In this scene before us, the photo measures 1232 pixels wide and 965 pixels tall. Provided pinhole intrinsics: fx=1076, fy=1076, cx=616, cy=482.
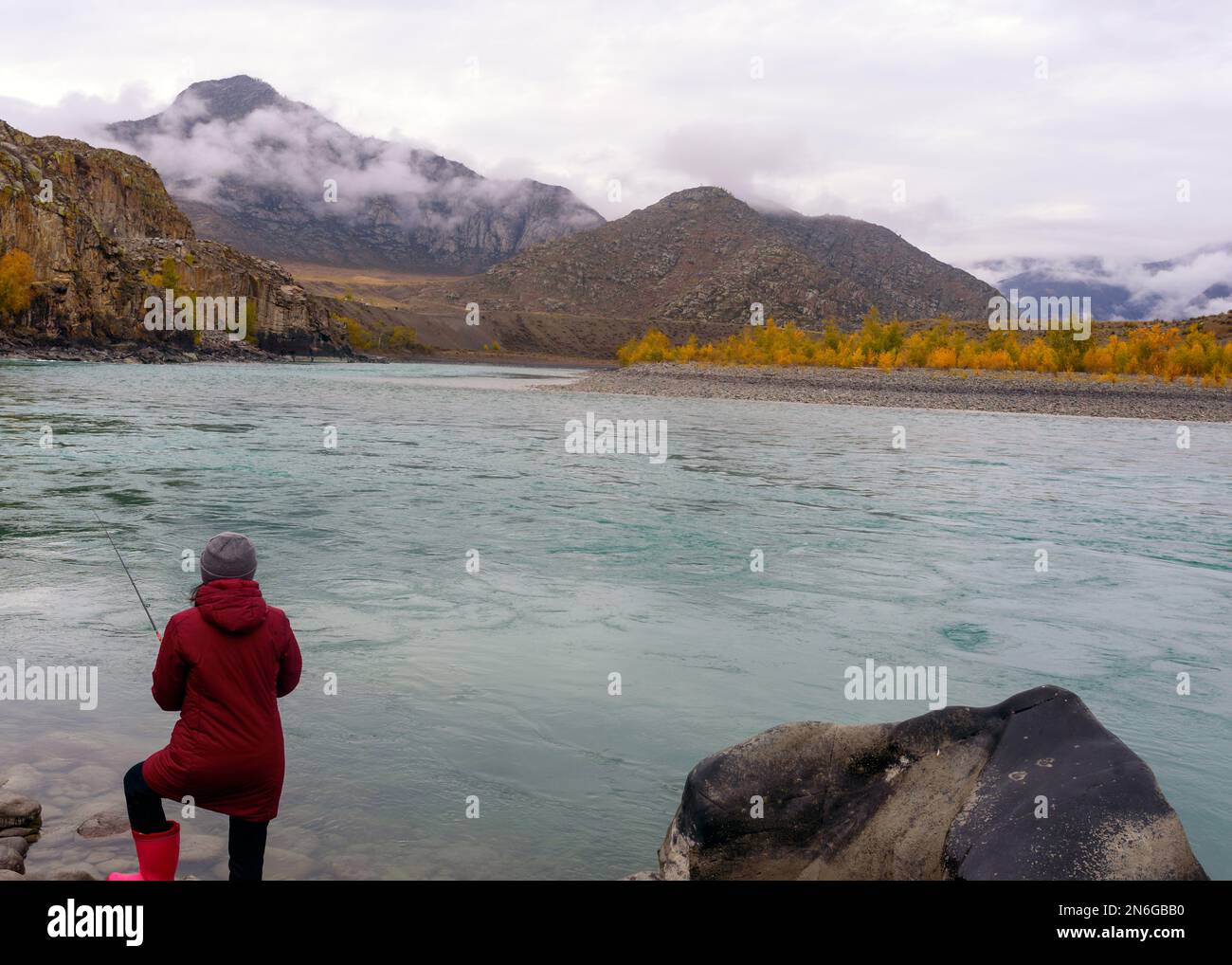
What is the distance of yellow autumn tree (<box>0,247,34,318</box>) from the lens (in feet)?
318

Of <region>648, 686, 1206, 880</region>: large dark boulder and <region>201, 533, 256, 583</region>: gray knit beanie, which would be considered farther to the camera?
<region>648, 686, 1206, 880</region>: large dark boulder

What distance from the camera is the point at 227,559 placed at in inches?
189

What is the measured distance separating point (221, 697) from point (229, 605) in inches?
17.1

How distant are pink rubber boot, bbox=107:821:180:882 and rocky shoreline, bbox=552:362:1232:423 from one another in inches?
2635

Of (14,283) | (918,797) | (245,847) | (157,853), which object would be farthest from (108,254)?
(918,797)

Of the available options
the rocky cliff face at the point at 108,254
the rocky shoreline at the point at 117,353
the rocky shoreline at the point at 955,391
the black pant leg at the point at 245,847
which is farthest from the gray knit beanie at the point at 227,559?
the rocky cliff face at the point at 108,254

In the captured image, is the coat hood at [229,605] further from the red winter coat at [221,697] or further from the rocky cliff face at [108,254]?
the rocky cliff face at [108,254]

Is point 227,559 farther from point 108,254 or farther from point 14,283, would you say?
point 108,254

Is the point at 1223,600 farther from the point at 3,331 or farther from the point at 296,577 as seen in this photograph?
the point at 3,331

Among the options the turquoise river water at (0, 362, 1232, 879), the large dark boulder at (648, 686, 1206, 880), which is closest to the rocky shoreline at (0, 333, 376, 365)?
the turquoise river water at (0, 362, 1232, 879)

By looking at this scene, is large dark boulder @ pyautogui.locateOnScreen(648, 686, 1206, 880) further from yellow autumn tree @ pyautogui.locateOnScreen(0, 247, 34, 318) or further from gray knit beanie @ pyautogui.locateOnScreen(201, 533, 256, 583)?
yellow autumn tree @ pyautogui.locateOnScreen(0, 247, 34, 318)

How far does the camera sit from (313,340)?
155 meters

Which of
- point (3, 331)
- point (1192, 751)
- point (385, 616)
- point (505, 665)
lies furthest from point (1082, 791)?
point (3, 331)

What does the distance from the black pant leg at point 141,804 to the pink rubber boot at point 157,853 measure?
0.04 m
